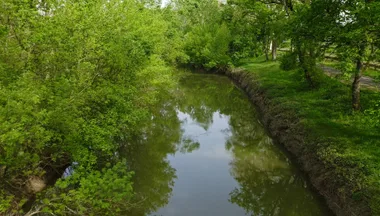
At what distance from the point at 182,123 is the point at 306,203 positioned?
18211 mm


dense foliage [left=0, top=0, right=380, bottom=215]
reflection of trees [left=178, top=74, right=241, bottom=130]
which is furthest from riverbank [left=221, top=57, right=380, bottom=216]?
reflection of trees [left=178, top=74, right=241, bottom=130]

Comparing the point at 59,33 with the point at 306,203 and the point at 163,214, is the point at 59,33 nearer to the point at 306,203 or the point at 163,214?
the point at 163,214

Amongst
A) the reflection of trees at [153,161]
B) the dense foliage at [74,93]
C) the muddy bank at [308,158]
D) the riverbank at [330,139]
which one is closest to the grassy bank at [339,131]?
the riverbank at [330,139]

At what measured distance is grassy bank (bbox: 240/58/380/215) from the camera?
51.2 ft

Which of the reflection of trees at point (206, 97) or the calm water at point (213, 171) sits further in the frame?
the reflection of trees at point (206, 97)

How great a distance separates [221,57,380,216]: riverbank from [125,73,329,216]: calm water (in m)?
1.16

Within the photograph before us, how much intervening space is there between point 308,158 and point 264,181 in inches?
124

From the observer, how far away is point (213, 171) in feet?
74.4

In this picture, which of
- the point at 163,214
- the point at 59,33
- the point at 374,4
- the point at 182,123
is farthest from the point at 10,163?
the point at 182,123

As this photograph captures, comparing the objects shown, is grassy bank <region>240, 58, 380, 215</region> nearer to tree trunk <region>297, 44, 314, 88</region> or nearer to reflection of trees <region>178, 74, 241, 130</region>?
tree trunk <region>297, 44, 314, 88</region>

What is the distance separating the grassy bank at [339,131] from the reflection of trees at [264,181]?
236 centimetres

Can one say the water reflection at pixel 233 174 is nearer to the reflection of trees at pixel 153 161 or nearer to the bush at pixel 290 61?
the reflection of trees at pixel 153 161

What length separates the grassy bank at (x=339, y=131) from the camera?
614 inches

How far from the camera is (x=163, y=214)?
17.1 meters
